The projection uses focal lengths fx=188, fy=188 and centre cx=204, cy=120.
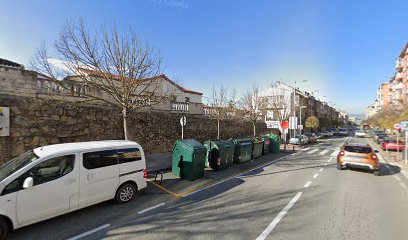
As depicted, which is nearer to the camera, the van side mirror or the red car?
the van side mirror

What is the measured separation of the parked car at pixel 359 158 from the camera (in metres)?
8.31

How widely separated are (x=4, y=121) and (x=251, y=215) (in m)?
9.09

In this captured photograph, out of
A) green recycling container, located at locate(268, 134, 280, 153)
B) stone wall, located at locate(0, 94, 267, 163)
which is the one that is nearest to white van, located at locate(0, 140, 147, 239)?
stone wall, located at locate(0, 94, 267, 163)

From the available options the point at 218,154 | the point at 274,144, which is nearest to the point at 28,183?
the point at 218,154

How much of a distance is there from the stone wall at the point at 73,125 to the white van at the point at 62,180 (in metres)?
4.07

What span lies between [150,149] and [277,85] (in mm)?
33897

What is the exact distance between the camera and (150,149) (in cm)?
1236

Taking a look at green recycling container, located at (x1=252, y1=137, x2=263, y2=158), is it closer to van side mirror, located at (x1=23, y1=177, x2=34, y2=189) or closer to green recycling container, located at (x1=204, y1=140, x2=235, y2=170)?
green recycling container, located at (x1=204, y1=140, x2=235, y2=170)

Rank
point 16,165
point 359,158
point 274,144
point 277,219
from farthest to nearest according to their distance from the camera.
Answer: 1. point 274,144
2. point 359,158
3. point 277,219
4. point 16,165

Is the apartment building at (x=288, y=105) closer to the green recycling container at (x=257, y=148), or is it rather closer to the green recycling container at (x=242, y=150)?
the green recycling container at (x=257, y=148)

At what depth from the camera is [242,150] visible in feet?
35.1

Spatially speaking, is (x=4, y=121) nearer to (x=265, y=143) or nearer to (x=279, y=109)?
(x=265, y=143)

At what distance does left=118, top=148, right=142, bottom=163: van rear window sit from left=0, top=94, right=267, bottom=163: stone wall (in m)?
5.18

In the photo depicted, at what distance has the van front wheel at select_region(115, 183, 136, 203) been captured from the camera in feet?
17.0
